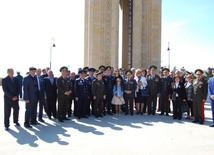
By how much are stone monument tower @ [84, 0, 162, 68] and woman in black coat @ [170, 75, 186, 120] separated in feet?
27.9

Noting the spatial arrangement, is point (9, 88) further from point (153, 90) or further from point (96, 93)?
point (153, 90)

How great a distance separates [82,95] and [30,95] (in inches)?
85.2

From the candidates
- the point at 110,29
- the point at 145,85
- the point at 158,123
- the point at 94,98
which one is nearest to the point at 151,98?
the point at 145,85

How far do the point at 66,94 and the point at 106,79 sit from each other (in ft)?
7.33

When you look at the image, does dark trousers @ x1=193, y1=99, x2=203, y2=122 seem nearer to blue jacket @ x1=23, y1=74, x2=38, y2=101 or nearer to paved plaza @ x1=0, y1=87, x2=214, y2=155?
paved plaza @ x1=0, y1=87, x2=214, y2=155

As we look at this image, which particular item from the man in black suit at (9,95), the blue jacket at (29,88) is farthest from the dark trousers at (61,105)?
the man in black suit at (9,95)

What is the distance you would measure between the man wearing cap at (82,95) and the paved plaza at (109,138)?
0.86 meters

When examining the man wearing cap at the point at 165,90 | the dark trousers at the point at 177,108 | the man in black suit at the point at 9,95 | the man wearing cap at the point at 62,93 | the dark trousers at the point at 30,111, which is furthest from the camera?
the man wearing cap at the point at 165,90

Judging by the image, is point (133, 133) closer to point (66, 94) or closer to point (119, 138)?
point (119, 138)

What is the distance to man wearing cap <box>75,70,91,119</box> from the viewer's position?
7730mm

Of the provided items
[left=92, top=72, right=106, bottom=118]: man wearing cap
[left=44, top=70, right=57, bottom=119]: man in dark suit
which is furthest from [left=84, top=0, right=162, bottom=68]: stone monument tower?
[left=44, top=70, right=57, bottom=119]: man in dark suit

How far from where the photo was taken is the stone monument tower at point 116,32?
16.1 meters

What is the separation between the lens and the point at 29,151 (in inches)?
165

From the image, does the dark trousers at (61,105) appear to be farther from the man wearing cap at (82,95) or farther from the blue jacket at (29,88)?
the blue jacket at (29,88)
